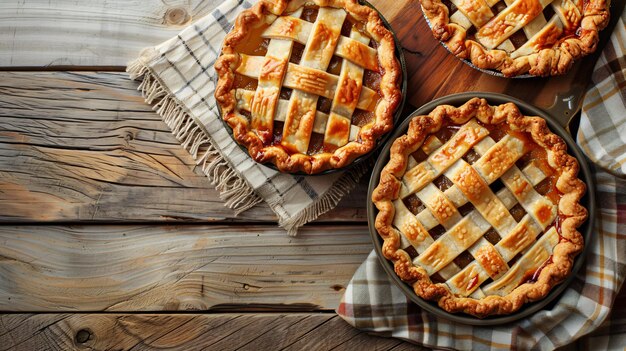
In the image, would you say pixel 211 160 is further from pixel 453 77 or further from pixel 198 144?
pixel 453 77

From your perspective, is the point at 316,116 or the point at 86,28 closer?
the point at 316,116

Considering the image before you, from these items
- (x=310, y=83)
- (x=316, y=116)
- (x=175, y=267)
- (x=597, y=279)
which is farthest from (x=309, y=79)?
(x=597, y=279)

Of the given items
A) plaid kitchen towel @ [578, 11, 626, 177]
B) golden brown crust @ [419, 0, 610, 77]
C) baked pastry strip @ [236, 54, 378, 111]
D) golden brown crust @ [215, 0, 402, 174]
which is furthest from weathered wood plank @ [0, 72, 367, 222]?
plaid kitchen towel @ [578, 11, 626, 177]

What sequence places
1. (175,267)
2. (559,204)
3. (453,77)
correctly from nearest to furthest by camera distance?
(559,204)
(453,77)
(175,267)

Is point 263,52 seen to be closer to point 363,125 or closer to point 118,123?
point 363,125

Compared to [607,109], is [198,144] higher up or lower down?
higher up

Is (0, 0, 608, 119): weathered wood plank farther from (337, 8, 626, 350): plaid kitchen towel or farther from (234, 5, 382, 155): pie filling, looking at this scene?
(337, 8, 626, 350): plaid kitchen towel

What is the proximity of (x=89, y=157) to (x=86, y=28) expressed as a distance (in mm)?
470

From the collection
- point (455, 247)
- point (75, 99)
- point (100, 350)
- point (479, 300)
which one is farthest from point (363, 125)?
point (100, 350)

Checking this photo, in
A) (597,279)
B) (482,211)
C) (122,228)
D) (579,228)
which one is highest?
(122,228)

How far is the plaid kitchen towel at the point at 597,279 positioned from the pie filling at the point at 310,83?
449mm

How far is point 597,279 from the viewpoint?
76.3 inches

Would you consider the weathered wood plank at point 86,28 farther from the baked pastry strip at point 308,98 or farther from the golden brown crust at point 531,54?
the golden brown crust at point 531,54

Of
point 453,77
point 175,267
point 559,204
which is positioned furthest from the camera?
point 175,267
